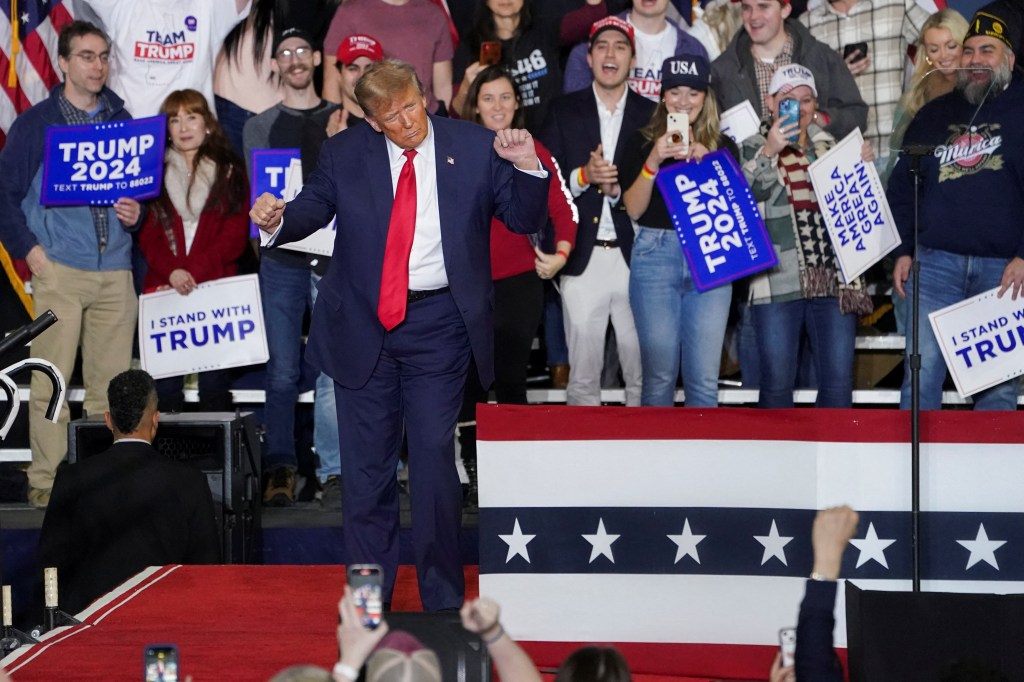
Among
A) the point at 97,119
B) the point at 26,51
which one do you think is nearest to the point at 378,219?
the point at 97,119

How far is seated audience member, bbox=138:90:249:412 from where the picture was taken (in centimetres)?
768

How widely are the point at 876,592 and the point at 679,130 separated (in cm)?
311

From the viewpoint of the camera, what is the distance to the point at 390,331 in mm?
5270

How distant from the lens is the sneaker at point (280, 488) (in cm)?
734

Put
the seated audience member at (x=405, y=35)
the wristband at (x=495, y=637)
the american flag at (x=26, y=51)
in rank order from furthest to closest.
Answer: the american flag at (x=26, y=51), the seated audience member at (x=405, y=35), the wristband at (x=495, y=637)

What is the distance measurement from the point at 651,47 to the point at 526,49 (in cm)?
62

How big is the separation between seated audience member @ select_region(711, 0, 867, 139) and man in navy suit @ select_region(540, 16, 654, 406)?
1.45 ft

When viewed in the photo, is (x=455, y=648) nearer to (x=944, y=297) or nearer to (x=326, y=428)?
(x=326, y=428)

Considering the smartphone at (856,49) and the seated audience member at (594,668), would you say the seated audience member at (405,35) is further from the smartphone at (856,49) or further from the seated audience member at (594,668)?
the seated audience member at (594,668)

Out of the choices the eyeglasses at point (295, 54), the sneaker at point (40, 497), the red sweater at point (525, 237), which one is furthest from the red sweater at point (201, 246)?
the red sweater at point (525, 237)

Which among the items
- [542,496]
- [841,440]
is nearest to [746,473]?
[841,440]

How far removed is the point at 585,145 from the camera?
23.9 ft

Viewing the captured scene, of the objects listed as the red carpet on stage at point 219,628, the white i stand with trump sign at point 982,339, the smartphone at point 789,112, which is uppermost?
the smartphone at point 789,112

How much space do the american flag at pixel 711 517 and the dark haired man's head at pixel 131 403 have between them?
156 centimetres
